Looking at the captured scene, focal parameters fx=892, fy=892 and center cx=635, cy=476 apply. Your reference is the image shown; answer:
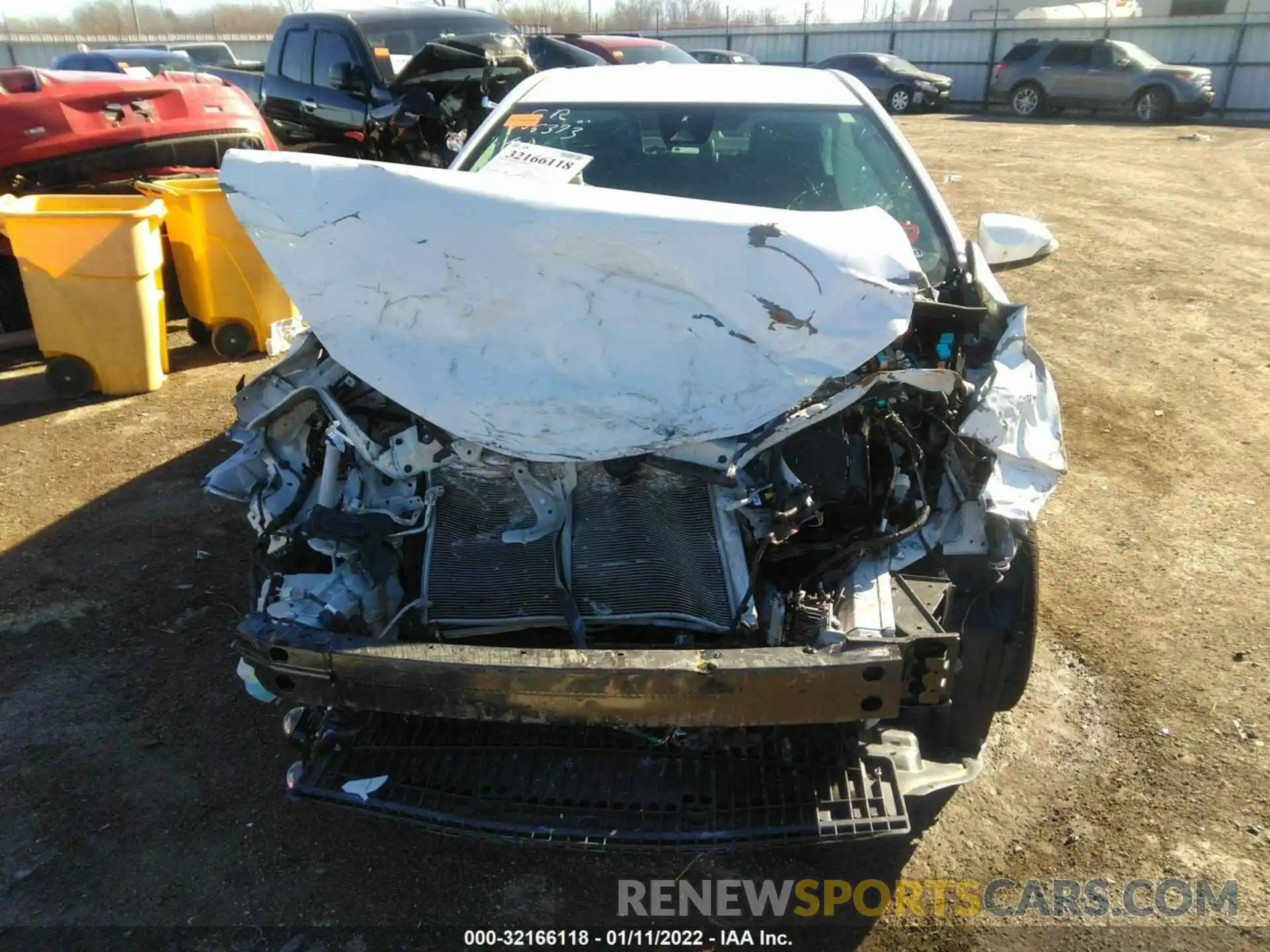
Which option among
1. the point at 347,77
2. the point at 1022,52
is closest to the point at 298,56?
the point at 347,77

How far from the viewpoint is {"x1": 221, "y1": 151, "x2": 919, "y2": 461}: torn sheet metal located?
2.22 metres

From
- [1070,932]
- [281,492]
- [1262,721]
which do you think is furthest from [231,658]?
[1262,721]

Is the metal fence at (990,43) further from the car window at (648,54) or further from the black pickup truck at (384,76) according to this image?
the black pickup truck at (384,76)

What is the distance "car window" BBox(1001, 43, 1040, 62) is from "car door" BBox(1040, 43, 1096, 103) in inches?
19.6

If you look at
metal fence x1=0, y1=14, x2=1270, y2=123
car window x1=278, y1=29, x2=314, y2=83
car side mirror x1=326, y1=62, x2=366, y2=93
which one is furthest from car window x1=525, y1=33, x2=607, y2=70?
metal fence x1=0, y1=14, x2=1270, y2=123

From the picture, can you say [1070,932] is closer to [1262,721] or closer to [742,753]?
[742,753]

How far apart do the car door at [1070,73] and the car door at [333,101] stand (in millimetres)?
15539

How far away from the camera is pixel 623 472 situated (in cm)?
238

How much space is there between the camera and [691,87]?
3715 mm

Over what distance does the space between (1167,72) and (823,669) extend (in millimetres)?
20050

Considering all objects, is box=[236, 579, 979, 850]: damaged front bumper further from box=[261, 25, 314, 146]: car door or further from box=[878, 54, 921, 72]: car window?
box=[878, 54, 921, 72]: car window

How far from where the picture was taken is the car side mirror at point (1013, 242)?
11.6 feet

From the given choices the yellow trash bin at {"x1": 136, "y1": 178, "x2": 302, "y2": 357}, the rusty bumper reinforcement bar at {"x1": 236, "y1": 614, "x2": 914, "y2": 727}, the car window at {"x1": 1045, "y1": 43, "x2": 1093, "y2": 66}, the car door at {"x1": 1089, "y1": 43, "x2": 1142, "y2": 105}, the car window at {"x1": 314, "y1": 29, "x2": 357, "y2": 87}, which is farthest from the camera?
the car window at {"x1": 1045, "y1": 43, "x2": 1093, "y2": 66}

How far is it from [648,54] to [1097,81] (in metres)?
10.7
